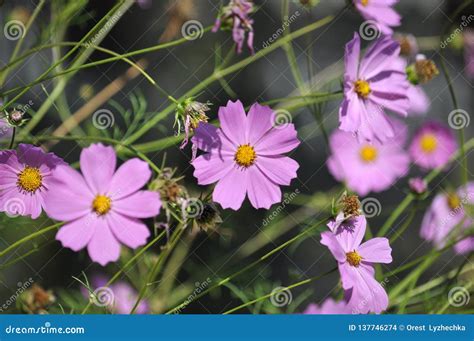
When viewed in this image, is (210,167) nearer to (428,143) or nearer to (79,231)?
(79,231)

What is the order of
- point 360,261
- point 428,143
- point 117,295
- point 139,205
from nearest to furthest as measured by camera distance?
1. point 139,205
2. point 360,261
3. point 117,295
4. point 428,143

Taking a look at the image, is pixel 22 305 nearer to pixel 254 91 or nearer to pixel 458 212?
pixel 254 91

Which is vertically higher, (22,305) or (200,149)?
(200,149)

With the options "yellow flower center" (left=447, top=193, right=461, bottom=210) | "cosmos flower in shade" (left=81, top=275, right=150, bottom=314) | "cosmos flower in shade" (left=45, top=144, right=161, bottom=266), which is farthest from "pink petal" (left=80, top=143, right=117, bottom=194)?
"yellow flower center" (left=447, top=193, right=461, bottom=210)

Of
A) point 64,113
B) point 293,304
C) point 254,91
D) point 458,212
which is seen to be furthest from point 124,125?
point 458,212

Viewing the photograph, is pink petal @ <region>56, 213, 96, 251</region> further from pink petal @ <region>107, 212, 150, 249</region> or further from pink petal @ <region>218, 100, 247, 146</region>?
pink petal @ <region>218, 100, 247, 146</region>

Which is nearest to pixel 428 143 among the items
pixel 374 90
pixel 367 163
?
pixel 367 163
